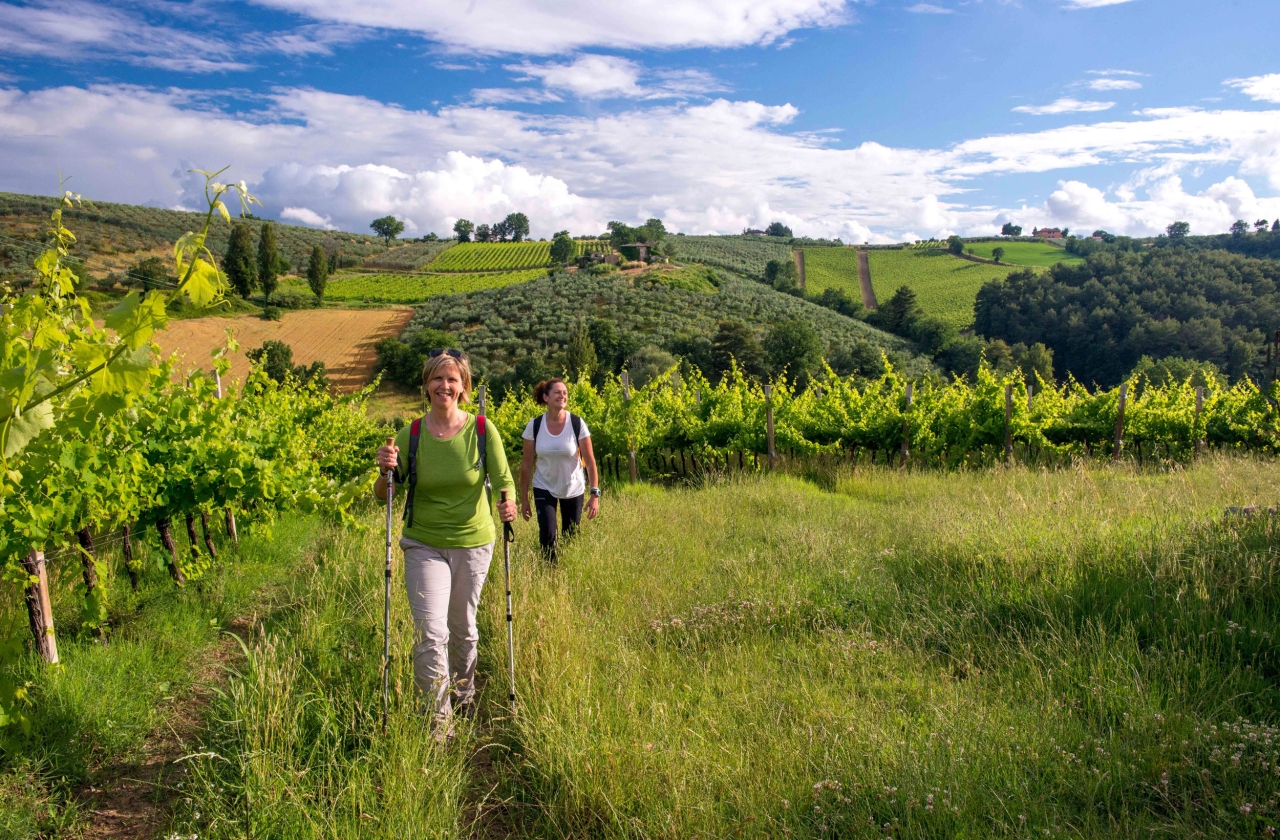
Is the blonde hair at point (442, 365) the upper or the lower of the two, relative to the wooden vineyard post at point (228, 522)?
upper

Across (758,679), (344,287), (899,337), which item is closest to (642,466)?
(758,679)

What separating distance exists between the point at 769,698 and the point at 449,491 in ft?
6.20

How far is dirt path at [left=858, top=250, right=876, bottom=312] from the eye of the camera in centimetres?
8375

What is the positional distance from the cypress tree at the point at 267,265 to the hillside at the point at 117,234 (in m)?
1.68

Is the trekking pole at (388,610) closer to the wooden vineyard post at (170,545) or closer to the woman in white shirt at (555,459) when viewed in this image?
the woman in white shirt at (555,459)

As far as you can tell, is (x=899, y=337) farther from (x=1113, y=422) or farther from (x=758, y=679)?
(x=758, y=679)

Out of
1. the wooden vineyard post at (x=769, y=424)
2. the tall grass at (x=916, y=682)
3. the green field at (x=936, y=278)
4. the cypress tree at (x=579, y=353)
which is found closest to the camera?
the tall grass at (x=916, y=682)

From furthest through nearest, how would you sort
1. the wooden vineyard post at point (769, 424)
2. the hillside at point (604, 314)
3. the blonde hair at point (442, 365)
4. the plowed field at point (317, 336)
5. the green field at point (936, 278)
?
1. the green field at point (936, 278)
2. the hillside at point (604, 314)
3. the plowed field at point (317, 336)
4. the wooden vineyard post at point (769, 424)
5. the blonde hair at point (442, 365)

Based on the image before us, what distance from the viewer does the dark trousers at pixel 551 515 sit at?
529 cm

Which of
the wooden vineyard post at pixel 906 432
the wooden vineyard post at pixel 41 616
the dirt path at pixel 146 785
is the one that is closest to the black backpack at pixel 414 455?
the dirt path at pixel 146 785

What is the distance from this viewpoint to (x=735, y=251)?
11194cm

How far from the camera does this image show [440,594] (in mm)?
3320

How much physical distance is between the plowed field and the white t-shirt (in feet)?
134

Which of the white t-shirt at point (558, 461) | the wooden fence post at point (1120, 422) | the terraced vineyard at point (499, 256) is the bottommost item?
the wooden fence post at point (1120, 422)
